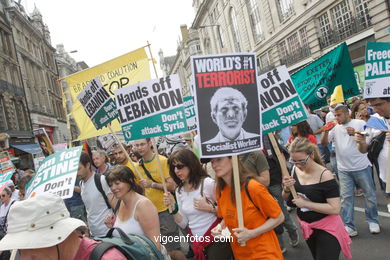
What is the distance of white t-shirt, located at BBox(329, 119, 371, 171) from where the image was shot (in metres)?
4.84

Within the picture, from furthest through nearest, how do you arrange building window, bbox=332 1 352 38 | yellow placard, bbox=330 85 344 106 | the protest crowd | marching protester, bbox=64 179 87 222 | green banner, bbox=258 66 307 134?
1. building window, bbox=332 1 352 38
2. yellow placard, bbox=330 85 344 106
3. marching protester, bbox=64 179 87 222
4. green banner, bbox=258 66 307 134
5. the protest crowd

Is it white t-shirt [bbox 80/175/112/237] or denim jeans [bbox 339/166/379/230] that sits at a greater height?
white t-shirt [bbox 80/175/112/237]

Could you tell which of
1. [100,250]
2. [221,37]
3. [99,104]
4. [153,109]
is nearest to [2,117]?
[99,104]

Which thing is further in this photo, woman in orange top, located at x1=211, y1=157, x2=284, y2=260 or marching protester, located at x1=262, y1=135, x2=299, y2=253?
marching protester, located at x1=262, y1=135, x2=299, y2=253

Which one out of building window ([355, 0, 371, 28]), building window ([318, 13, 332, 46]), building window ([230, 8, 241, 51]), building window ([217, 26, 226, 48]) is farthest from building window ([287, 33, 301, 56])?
building window ([217, 26, 226, 48])

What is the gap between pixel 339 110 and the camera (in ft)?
16.7

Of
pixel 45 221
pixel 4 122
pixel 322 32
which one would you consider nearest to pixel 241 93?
pixel 45 221

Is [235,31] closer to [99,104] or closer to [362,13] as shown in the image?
[362,13]

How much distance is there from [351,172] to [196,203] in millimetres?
2788

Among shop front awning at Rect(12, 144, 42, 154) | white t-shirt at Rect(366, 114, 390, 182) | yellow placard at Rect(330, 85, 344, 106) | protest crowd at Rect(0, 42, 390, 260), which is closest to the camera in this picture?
protest crowd at Rect(0, 42, 390, 260)

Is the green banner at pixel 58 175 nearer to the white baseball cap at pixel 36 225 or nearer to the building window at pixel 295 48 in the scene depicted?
the white baseball cap at pixel 36 225

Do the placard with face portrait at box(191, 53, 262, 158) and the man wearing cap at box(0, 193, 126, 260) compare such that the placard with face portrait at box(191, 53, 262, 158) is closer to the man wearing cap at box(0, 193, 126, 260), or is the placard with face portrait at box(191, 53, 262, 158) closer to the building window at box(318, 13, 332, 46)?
the man wearing cap at box(0, 193, 126, 260)

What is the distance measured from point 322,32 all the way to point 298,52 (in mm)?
3305

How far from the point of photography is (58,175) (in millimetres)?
3525
